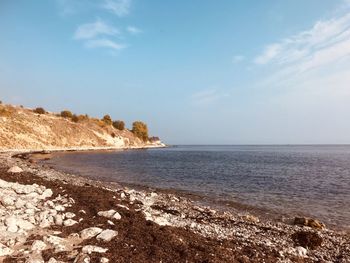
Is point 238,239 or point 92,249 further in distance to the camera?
point 238,239

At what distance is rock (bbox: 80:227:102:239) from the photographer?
12418mm

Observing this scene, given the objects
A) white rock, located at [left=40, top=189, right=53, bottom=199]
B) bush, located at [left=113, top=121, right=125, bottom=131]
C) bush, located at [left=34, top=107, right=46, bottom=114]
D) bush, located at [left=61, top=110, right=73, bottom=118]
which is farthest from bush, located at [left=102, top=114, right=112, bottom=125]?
white rock, located at [left=40, top=189, right=53, bottom=199]

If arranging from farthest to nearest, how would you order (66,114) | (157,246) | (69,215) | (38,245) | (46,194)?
1. (66,114)
2. (46,194)
3. (69,215)
4. (157,246)
5. (38,245)

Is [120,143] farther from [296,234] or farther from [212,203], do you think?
→ [296,234]

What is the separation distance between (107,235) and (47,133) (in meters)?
114

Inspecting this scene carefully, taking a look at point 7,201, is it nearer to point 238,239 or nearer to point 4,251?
point 4,251

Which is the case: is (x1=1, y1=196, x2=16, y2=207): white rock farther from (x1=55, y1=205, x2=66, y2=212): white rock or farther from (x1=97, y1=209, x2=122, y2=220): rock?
(x1=97, y1=209, x2=122, y2=220): rock

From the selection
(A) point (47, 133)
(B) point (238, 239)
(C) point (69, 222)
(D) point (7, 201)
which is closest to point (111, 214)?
(C) point (69, 222)

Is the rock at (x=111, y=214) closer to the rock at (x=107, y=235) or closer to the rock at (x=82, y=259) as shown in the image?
the rock at (x=107, y=235)

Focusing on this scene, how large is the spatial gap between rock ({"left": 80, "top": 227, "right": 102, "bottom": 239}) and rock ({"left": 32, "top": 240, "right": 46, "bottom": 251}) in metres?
1.61

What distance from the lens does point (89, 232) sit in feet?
41.5

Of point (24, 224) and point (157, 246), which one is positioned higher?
point (24, 224)

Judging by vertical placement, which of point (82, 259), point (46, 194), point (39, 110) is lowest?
point (82, 259)

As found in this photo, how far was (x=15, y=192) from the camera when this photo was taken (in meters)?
18.4
